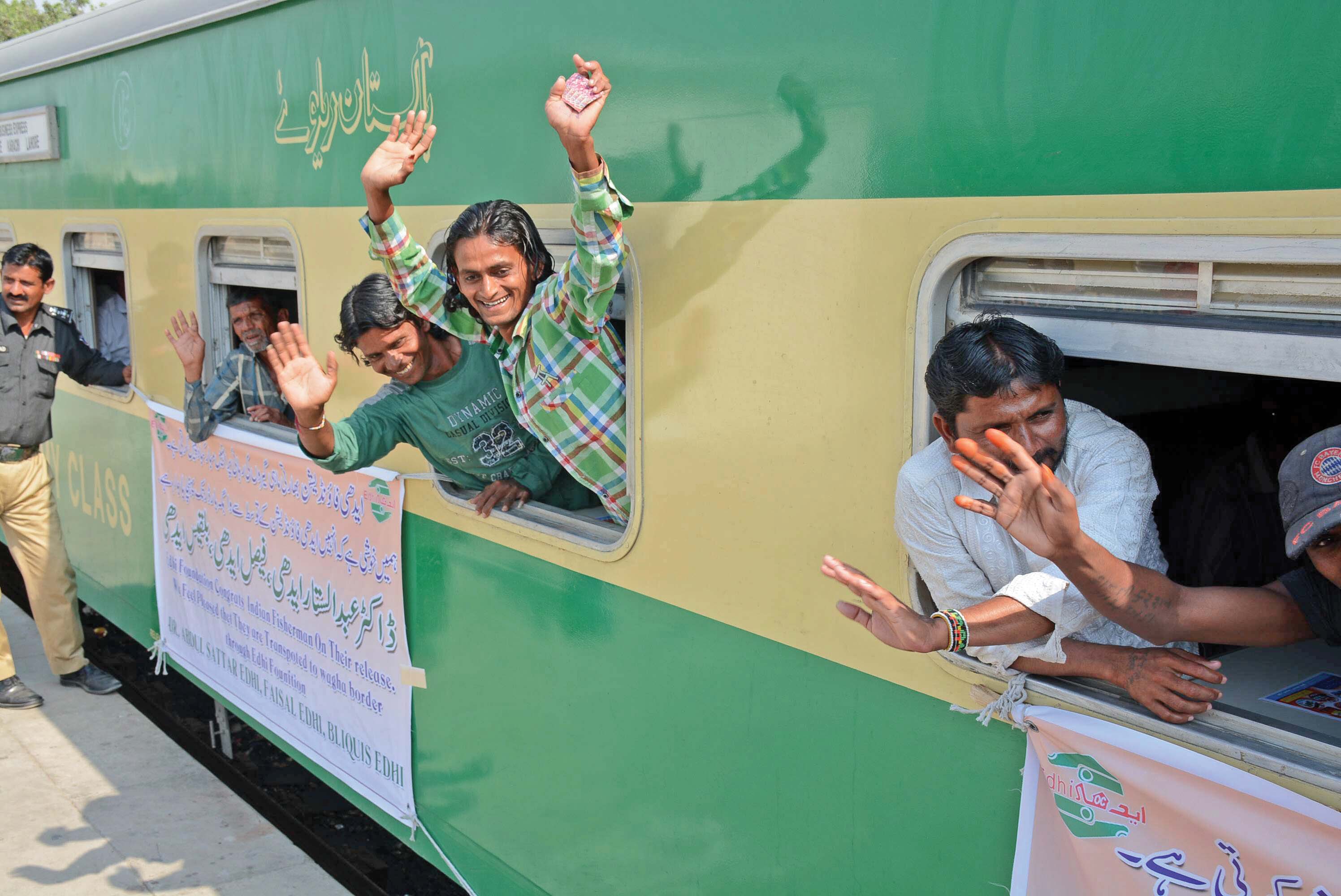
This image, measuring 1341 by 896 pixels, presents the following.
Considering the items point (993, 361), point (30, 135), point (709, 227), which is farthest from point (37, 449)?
point (993, 361)

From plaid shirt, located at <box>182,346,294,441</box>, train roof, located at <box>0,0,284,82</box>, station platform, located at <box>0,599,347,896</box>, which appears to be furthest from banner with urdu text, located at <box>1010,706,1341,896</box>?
plaid shirt, located at <box>182,346,294,441</box>

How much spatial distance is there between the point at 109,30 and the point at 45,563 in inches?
102

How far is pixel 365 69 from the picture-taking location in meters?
3.52

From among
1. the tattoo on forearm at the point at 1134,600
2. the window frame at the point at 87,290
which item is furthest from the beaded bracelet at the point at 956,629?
the window frame at the point at 87,290

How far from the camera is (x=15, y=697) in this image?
18.3ft

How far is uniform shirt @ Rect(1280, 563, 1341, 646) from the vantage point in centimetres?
169

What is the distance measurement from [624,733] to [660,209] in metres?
A: 1.27

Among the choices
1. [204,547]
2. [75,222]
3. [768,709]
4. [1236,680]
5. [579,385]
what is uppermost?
[75,222]

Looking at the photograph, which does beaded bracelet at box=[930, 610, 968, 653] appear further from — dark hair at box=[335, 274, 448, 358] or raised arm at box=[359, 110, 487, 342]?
dark hair at box=[335, 274, 448, 358]

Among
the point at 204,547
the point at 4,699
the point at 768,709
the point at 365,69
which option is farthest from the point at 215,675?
the point at 768,709

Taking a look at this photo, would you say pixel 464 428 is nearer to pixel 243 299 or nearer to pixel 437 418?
pixel 437 418

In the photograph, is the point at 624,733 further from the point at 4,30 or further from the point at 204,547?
the point at 4,30

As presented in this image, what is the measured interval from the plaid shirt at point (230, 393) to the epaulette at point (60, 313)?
4.63 feet

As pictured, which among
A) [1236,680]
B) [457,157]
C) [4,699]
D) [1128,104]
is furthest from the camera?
[4,699]
